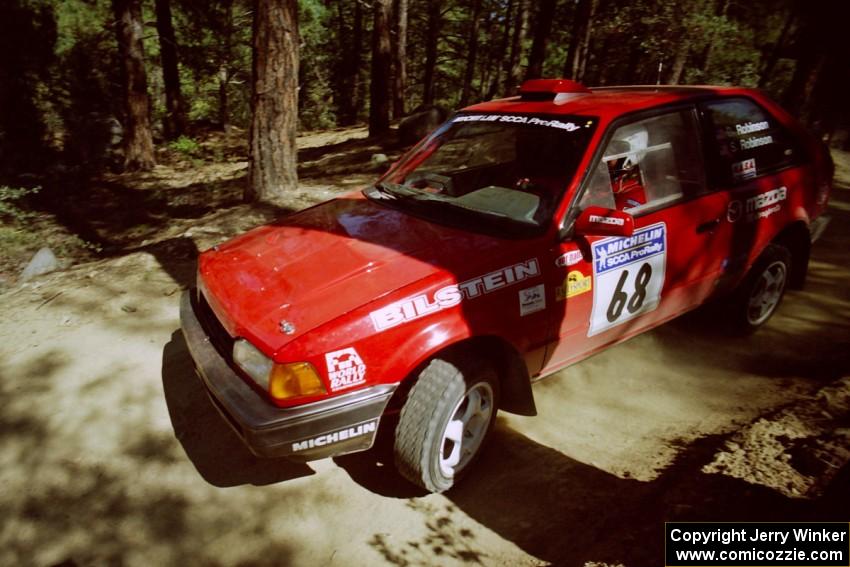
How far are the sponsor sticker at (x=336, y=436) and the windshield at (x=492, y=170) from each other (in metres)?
1.24

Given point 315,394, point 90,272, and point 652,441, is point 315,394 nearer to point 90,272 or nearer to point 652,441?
point 652,441

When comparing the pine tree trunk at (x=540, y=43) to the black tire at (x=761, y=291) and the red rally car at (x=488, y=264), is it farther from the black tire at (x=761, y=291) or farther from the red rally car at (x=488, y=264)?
the black tire at (x=761, y=291)

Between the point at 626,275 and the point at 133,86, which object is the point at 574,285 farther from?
the point at 133,86

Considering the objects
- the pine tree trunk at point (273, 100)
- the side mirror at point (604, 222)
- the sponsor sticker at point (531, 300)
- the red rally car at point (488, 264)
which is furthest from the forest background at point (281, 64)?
the sponsor sticker at point (531, 300)

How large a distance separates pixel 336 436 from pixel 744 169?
10.7ft

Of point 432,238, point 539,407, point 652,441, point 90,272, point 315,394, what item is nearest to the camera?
point 315,394

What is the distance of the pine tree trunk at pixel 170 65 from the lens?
15070 mm

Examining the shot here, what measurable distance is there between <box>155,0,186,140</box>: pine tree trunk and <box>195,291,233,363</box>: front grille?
15.2 m

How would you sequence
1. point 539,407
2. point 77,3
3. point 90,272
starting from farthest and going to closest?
1. point 77,3
2. point 90,272
3. point 539,407

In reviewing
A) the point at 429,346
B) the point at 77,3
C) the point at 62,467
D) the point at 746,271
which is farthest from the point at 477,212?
the point at 77,3

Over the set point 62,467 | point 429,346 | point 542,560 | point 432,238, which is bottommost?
point 62,467

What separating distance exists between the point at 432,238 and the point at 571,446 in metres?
1.55

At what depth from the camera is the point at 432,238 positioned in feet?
8.98

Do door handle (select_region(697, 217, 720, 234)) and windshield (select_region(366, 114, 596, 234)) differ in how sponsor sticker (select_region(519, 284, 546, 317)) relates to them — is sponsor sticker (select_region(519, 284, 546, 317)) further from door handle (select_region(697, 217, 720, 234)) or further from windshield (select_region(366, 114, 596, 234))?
door handle (select_region(697, 217, 720, 234))
